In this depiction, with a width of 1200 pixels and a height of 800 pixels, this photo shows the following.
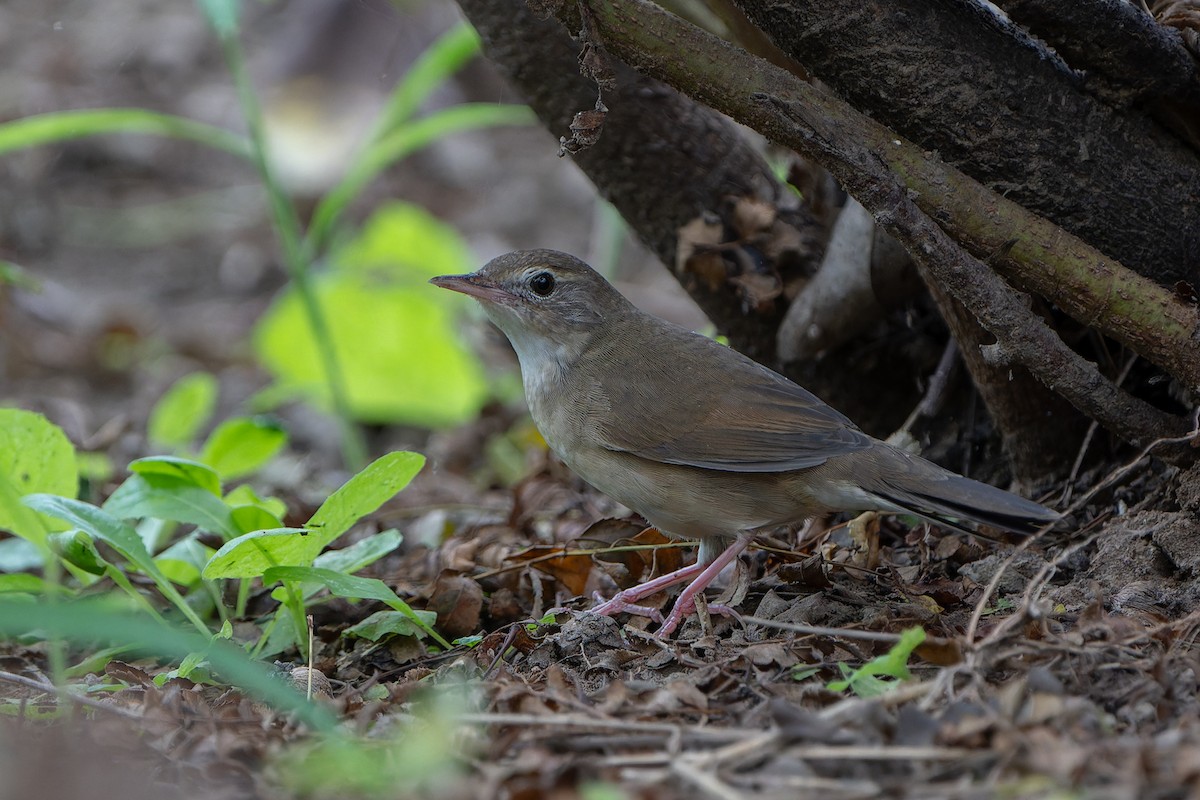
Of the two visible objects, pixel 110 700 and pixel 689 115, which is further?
pixel 689 115

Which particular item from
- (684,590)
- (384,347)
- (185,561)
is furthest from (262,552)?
(384,347)

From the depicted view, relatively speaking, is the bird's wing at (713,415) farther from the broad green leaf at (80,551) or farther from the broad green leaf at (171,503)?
the broad green leaf at (80,551)

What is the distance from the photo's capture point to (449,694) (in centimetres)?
289

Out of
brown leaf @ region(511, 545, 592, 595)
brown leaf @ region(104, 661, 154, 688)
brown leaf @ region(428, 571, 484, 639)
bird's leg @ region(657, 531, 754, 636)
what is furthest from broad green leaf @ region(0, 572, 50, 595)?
bird's leg @ region(657, 531, 754, 636)

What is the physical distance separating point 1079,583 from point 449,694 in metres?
1.79

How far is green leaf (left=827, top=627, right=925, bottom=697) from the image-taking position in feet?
8.59

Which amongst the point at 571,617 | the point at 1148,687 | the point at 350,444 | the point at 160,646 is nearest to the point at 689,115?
the point at 571,617

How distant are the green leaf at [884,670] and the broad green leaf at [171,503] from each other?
2.01m

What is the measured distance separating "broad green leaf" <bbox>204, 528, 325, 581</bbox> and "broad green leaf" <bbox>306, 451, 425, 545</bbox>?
5 centimetres

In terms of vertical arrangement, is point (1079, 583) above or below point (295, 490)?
above

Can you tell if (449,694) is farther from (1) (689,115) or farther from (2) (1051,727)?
(1) (689,115)

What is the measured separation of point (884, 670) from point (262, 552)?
1.65 m

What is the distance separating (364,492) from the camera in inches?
132

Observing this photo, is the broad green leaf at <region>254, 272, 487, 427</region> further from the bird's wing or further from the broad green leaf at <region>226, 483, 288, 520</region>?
the bird's wing
